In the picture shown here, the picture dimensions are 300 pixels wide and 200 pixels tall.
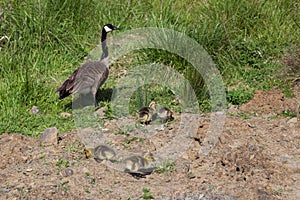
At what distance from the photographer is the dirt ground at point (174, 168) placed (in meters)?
5.87

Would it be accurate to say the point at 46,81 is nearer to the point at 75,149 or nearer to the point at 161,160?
the point at 75,149

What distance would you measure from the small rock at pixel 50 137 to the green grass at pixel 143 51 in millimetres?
833

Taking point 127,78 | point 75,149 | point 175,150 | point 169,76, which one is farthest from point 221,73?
point 75,149

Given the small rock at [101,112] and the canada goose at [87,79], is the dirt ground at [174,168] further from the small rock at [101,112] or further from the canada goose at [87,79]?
the canada goose at [87,79]

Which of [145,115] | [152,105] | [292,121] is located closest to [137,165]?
[145,115]

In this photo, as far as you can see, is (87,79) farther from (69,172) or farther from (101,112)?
(69,172)

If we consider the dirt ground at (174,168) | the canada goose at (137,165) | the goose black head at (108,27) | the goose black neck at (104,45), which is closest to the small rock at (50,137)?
the dirt ground at (174,168)

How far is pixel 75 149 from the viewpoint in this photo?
6863 millimetres

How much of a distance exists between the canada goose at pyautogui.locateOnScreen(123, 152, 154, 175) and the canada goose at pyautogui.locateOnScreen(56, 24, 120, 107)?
6.68ft

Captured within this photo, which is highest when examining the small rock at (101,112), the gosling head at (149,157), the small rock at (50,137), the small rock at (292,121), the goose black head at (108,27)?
the goose black head at (108,27)

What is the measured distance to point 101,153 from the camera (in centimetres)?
651

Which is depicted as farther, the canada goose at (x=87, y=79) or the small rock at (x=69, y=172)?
the canada goose at (x=87, y=79)

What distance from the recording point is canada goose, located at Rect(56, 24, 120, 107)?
8.08m

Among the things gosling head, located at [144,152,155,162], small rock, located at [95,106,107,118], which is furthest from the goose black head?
gosling head, located at [144,152,155,162]
